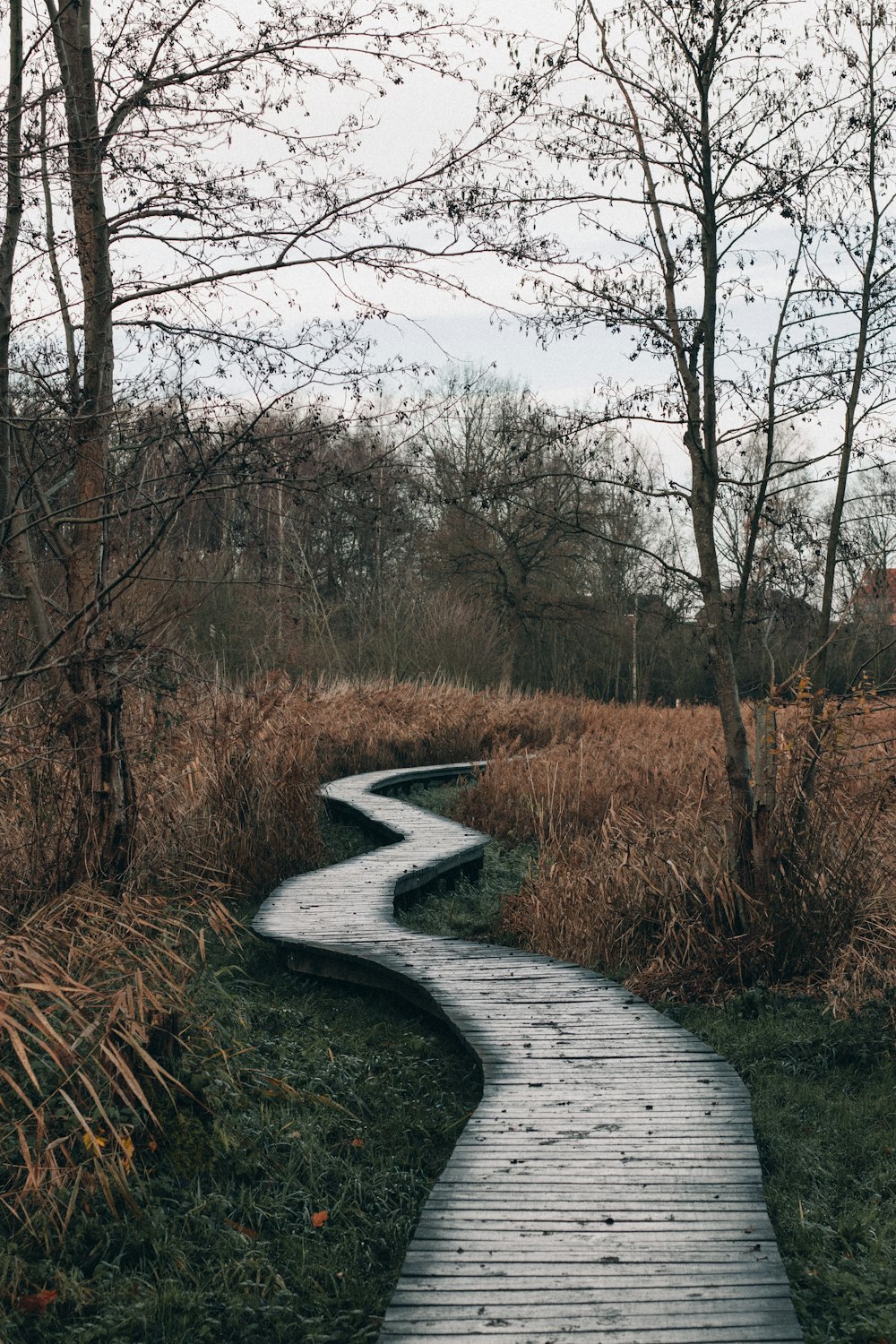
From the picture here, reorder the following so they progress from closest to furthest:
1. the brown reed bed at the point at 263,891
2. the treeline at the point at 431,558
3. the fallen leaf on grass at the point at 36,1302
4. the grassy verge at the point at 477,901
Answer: the fallen leaf on grass at the point at 36,1302, the brown reed bed at the point at 263,891, the treeline at the point at 431,558, the grassy verge at the point at 477,901

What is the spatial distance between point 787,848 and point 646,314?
2.72 metres

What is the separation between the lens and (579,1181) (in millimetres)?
3350

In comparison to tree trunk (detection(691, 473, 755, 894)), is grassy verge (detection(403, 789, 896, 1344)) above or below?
below

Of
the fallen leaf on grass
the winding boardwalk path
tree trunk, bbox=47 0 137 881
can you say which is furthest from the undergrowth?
tree trunk, bbox=47 0 137 881

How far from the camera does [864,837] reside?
5.57m

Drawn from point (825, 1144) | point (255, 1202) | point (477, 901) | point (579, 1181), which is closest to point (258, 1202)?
point (255, 1202)

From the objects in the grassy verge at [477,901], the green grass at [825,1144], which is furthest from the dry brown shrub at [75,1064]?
the grassy verge at [477,901]

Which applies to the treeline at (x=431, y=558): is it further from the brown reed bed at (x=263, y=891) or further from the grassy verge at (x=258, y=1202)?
the grassy verge at (x=258, y=1202)

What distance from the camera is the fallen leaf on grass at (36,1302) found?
293cm

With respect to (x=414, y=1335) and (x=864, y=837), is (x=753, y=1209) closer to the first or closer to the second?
(x=414, y=1335)

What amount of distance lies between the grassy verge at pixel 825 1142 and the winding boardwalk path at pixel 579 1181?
25 cm

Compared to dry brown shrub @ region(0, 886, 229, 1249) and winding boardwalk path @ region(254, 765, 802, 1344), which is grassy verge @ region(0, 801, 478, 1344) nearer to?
dry brown shrub @ region(0, 886, 229, 1249)

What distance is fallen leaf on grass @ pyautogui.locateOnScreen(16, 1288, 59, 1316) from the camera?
293 cm

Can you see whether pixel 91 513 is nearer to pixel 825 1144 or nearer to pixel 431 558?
pixel 825 1144
